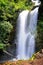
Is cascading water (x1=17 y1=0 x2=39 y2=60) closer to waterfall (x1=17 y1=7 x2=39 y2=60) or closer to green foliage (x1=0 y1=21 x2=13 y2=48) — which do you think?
waterfall (x1=17 y1=7 x2=39 y2=60)

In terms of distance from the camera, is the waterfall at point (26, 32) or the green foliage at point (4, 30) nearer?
the green foliage at point (4, 30)

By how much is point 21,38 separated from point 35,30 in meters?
1.91

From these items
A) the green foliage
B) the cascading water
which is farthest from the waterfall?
the green foliage

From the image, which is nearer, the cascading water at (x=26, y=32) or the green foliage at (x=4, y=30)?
the green foliage at (x=4, y=30)

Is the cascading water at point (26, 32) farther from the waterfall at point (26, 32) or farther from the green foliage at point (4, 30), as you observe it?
the green foliage at point (4, 30)

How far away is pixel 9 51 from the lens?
57.8 feet

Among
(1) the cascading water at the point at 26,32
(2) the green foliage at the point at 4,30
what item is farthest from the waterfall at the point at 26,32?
(2) the green foliage at the point at 4,30

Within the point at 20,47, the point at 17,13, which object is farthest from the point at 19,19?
the point at 20,47

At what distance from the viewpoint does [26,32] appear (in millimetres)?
18688

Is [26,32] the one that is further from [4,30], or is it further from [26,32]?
[4,30]

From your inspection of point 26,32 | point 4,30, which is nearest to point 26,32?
point 26,32

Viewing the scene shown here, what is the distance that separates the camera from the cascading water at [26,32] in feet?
58.8

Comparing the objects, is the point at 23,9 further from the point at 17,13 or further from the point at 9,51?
the point at 9,51

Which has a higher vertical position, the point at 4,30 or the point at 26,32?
the point at 4,30
